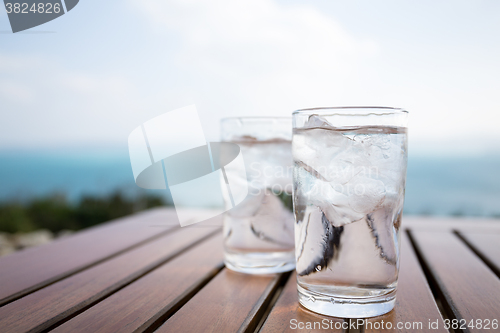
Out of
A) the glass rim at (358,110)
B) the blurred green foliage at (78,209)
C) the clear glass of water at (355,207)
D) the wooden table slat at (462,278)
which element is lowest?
the blurred green foliage at (78,209)

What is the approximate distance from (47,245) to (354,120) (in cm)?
117

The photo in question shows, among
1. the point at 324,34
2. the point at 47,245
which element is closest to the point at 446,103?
the point at 324,34

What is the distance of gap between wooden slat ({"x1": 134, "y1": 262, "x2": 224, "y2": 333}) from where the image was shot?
63cm

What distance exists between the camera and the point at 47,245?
4.27 ft

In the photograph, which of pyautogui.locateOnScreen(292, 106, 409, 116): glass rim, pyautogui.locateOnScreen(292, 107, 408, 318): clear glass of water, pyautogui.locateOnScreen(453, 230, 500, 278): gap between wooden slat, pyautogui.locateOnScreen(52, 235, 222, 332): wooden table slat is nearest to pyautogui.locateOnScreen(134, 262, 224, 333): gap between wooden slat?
pyautogui.locateOnScreen(52, 235, 222, 332): wooden table slat

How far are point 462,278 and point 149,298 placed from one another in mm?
739

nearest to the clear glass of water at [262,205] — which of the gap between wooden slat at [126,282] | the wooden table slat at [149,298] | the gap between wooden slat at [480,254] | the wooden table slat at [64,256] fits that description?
the wooden table slat at [149,298]

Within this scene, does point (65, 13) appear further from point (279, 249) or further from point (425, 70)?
point (425, 70)

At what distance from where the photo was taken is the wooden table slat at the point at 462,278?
70cm

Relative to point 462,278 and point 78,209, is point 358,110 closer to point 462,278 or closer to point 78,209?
point 462,278

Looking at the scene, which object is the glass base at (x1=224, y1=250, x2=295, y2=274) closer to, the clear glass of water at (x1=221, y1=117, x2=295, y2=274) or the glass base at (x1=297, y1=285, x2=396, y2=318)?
the clear glass of water at (x1=221, y1=117, x2=295, y2=274)

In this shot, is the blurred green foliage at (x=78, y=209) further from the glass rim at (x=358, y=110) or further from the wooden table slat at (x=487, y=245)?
the glass rim at (x=358, y=110)

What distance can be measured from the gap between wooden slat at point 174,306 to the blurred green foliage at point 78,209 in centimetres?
515

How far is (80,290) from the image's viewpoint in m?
0.82
